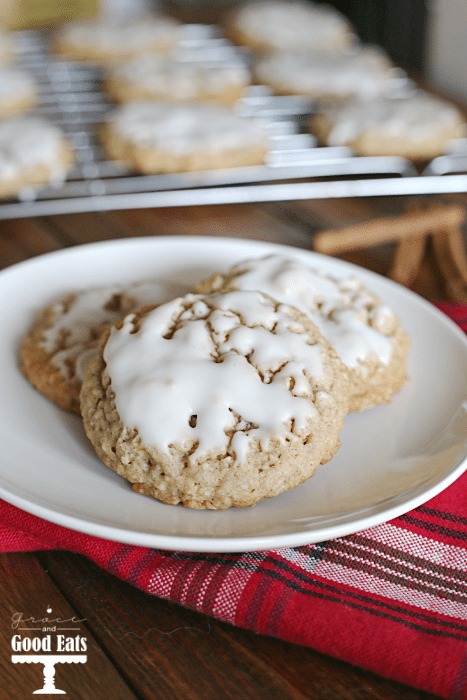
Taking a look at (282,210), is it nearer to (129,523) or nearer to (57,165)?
(57,165)

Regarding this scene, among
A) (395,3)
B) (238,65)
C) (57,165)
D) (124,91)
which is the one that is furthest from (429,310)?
(395,3)

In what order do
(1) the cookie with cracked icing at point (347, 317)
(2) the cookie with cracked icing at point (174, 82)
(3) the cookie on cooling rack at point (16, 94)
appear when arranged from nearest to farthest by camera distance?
1. (1) the cookie with cracked icing at point (347, 317)
2. (3) the cookie on cooling rack at point (16, 94)
3. (2) the cookie with cracked icing at point (174, 82)

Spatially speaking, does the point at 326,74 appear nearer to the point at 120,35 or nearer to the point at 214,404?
the point at 120,35

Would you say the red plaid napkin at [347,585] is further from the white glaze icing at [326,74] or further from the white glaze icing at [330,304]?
the white glaze icing at [326,74]

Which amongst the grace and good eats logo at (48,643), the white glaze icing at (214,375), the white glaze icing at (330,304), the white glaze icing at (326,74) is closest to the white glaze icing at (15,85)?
the white glaze icing at (326,74)

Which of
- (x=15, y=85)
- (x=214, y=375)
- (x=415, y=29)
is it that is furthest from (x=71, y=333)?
(x=415, y=29)

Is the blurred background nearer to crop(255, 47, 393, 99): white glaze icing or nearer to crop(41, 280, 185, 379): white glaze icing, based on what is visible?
crop(255, 47, 393, 99): white glaze icing
